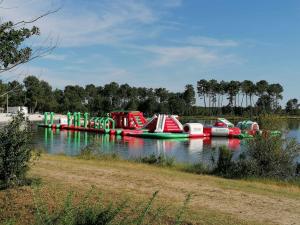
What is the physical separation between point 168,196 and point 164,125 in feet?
125

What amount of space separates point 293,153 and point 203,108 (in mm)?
110901

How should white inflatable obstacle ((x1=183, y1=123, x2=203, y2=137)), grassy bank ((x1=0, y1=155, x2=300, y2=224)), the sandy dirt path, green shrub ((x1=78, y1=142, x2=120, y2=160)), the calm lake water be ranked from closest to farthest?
grassy bank ((x1=0, y1=155, x2=300, y2=224)) → the sandy dirt path → green shrub ((x1=78, y1=142, x2=120, y2=160)) → the calm lake water → white inflatable obstacle ((x1=183, y1=123, x2=203, y2=137))

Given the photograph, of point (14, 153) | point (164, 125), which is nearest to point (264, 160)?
point (14, 153)

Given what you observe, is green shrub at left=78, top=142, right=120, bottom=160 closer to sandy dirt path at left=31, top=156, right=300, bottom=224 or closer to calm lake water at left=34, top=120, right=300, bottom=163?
calm lake water at left=34, top=120, right=300, bottom=163

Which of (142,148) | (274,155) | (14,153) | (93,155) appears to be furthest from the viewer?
(142,148)

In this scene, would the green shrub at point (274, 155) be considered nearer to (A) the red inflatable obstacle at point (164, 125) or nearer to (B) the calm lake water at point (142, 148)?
(B) the calm lake water at point (142, 148)

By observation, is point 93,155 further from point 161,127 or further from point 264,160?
point 161,127

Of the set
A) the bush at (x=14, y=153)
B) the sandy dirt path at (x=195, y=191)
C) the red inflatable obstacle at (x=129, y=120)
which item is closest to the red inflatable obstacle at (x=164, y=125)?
the red inflatable obstacle at (x=129, y=120)

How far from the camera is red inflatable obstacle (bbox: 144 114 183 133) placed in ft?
152

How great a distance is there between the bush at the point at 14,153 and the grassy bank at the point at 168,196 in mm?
292

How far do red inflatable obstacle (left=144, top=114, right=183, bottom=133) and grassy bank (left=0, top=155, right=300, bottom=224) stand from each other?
113ft

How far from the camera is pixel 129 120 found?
5259cm

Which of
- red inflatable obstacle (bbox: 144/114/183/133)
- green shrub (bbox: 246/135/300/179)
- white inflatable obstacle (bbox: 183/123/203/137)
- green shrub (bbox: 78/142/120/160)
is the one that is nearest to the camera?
green shrub (bbox: 246/135/300/179)

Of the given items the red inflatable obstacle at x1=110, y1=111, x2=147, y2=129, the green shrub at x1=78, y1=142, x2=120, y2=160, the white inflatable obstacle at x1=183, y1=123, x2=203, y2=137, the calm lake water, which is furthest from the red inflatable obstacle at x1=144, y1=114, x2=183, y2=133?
the green shrub at x1=78, y1=142, x2=120, y2=160
